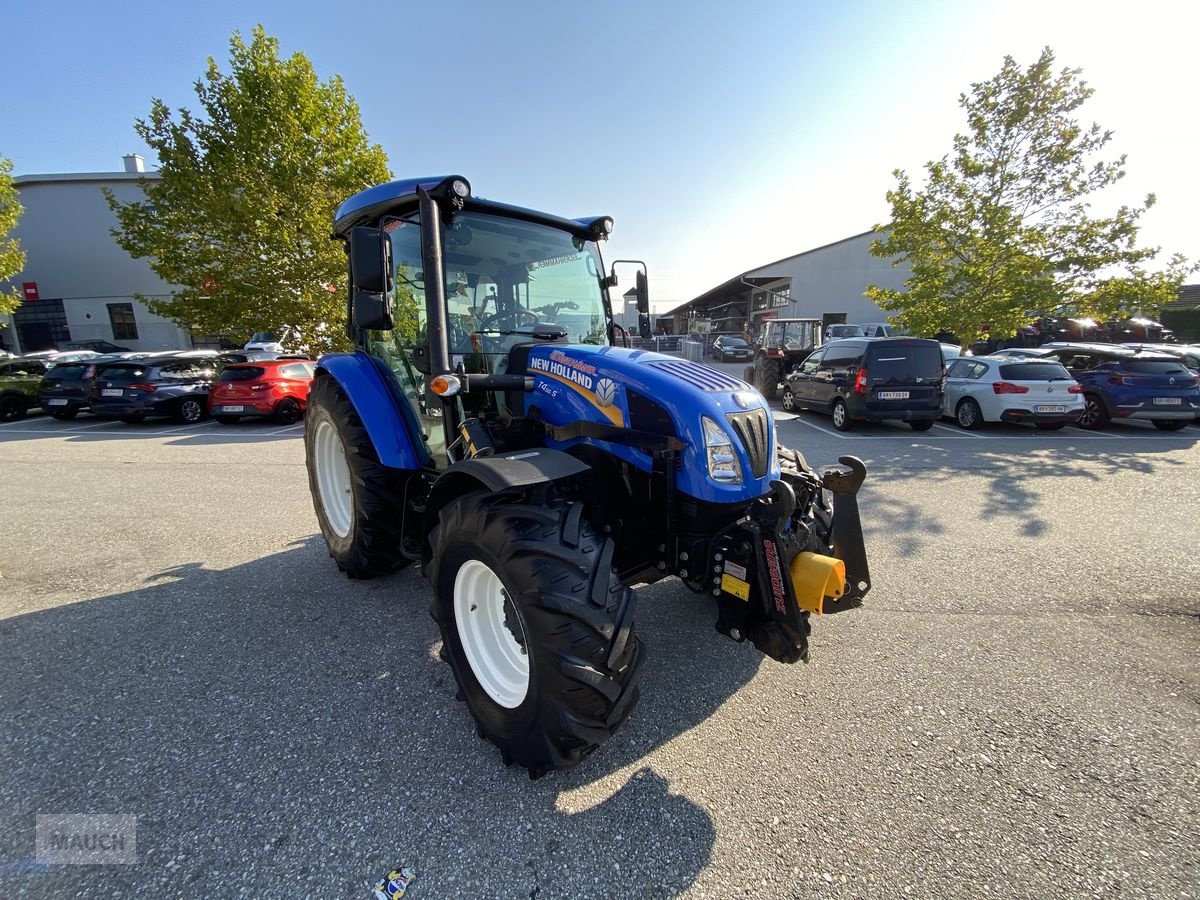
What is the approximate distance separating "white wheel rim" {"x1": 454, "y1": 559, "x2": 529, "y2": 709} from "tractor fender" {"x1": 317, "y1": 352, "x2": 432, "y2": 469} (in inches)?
44.1

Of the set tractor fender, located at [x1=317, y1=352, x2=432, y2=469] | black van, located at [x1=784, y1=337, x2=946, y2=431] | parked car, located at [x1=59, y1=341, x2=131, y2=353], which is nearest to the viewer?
tractor fender, located at [x1=317, y1=352, x2=432, y2=469]

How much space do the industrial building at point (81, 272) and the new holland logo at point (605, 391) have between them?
3584 cm

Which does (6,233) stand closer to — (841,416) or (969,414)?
(841,416)

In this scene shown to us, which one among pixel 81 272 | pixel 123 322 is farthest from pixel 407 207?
pixel 81 272

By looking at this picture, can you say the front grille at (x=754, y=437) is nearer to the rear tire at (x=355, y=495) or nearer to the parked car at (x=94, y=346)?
the rear tire at (x=355, y=495)

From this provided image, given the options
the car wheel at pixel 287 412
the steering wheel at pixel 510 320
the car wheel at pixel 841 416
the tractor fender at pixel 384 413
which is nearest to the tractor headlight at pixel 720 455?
the steering wheel at pixel 510 320

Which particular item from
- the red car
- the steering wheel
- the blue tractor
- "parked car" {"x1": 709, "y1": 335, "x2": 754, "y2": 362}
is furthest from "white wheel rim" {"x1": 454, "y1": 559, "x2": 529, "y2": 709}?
"parked car" {"x1": 709, "y1": 335, "x2": 754, "y2": 362}

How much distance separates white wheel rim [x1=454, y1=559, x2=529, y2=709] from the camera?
92.3 inches

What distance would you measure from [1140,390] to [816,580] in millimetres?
11380

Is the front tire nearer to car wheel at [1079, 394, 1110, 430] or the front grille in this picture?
the front grille

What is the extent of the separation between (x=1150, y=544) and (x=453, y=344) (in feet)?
18.8

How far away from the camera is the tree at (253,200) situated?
12.9 metres

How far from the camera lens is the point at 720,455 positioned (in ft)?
7.59

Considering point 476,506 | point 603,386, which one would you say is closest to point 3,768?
point 476,506
